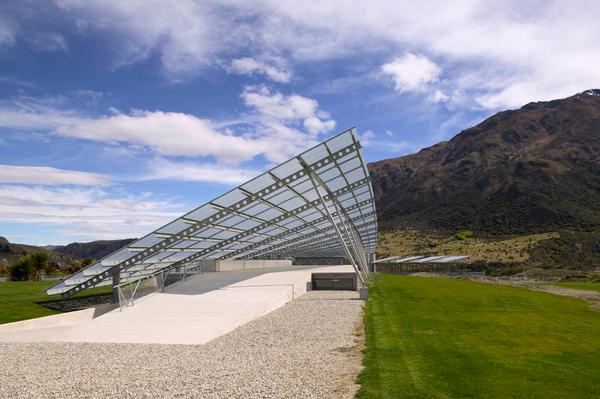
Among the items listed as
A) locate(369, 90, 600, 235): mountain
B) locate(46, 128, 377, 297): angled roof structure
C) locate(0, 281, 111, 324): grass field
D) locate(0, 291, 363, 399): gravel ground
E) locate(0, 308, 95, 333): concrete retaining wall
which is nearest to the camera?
locate(0, 291, 363, 399): gravel ground

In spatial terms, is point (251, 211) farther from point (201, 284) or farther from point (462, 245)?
point (462, 245)

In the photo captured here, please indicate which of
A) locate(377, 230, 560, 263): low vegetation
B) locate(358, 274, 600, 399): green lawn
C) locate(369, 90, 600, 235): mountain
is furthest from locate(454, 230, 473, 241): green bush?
locate(358, 274, 600, 399): green lawn

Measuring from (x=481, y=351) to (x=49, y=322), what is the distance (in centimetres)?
1783

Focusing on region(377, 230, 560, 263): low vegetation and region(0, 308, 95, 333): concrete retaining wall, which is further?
region(377, 230, 560, 263): low vegetation

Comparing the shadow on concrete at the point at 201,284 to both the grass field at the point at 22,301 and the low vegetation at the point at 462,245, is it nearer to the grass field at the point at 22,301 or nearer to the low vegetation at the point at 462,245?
the grass field at the point at 22,301

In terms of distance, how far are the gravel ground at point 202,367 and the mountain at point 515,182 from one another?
91.1m

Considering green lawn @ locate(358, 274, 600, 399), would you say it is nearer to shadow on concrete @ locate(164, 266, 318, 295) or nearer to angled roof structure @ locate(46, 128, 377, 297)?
angled roof structure @ locate(46, 128, 377, 297)

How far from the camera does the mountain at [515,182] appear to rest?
100m

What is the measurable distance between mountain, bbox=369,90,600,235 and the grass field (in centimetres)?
8978

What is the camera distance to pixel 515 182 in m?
118

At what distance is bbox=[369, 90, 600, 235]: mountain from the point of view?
100375 mm

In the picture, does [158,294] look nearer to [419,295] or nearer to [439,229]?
[419,295]

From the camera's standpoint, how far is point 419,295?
2894cm

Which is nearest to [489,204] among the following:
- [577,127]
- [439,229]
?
[439,229]
